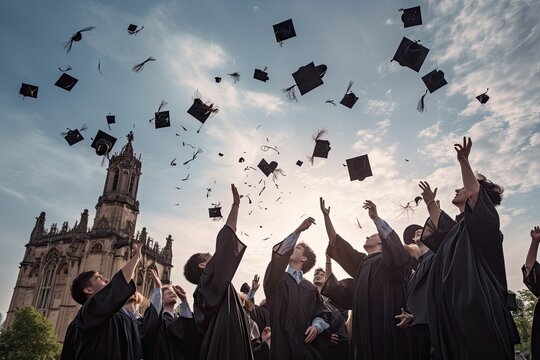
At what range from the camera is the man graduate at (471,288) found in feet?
9.29

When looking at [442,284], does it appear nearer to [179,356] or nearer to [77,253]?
[179,356]

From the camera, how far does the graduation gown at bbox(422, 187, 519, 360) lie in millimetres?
2822

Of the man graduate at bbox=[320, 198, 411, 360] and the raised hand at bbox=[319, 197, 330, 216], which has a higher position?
the raised hand at bbox=[319, 197, 330, 216]

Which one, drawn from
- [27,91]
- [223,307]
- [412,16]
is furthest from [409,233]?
[27,91]

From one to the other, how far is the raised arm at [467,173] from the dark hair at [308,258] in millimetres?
2403

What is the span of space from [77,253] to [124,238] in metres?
4.86

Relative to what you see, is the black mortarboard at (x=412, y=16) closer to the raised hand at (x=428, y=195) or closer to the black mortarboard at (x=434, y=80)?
the black mortarboard at (x=434, y=80)

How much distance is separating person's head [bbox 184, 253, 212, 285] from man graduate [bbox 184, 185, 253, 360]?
0.46 metres

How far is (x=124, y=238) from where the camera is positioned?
39562mm

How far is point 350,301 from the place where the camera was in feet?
16.5

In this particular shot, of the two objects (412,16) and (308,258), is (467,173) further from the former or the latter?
(412,16)

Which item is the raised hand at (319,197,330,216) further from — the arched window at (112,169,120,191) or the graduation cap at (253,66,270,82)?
the arched window at (112,169,120,191)

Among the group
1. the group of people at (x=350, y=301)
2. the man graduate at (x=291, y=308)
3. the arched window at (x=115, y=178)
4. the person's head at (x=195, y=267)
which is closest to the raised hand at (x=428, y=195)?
the group of people at (x=350, y=301)

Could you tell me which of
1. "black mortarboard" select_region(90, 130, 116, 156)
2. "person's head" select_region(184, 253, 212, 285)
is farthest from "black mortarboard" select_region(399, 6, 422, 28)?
"black mortarboard" select_region(90, 130, 116, 156)
